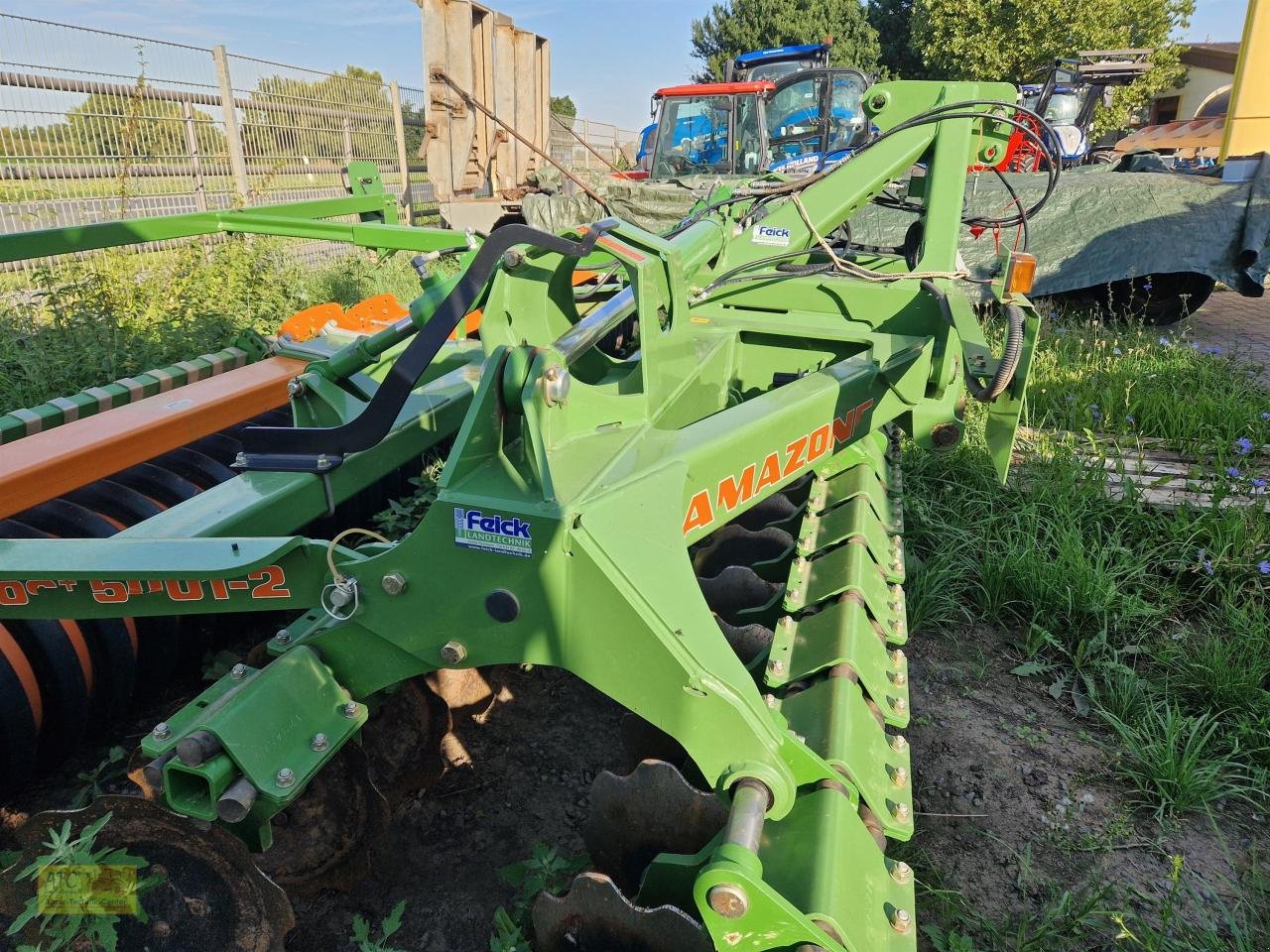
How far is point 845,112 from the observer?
969 centimetres

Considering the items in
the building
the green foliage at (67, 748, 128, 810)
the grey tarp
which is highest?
the building

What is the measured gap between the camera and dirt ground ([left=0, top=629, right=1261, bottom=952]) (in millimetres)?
2111

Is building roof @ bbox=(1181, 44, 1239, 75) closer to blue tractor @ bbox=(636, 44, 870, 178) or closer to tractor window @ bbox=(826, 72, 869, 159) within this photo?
tractor window @ bbox=(826, 72, 869, 159)

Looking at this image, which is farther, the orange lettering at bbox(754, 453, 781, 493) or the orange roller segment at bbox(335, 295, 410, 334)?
the orange roller segment at bbox(335, 295, 410, 334)

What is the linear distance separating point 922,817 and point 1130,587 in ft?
5.26

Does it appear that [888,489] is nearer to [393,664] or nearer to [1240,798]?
[1240,798]

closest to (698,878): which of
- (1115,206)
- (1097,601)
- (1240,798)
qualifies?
(1240,798)

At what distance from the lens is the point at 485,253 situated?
2.09 metres

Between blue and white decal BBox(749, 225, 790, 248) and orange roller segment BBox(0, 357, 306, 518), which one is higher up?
blue and white decal BBox(749, 225, 790, 248)

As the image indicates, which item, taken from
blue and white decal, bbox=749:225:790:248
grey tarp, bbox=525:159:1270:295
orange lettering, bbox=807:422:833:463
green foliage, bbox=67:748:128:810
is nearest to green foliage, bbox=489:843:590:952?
green foliage, bbox=67:748:128:810

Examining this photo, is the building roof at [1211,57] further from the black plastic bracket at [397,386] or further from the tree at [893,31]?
the black plastic bracket at [397,386]

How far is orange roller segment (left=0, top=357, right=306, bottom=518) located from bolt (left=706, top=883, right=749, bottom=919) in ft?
6.80

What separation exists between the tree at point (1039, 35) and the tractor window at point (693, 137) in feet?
57.3

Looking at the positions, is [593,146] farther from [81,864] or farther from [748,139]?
[81,864]
